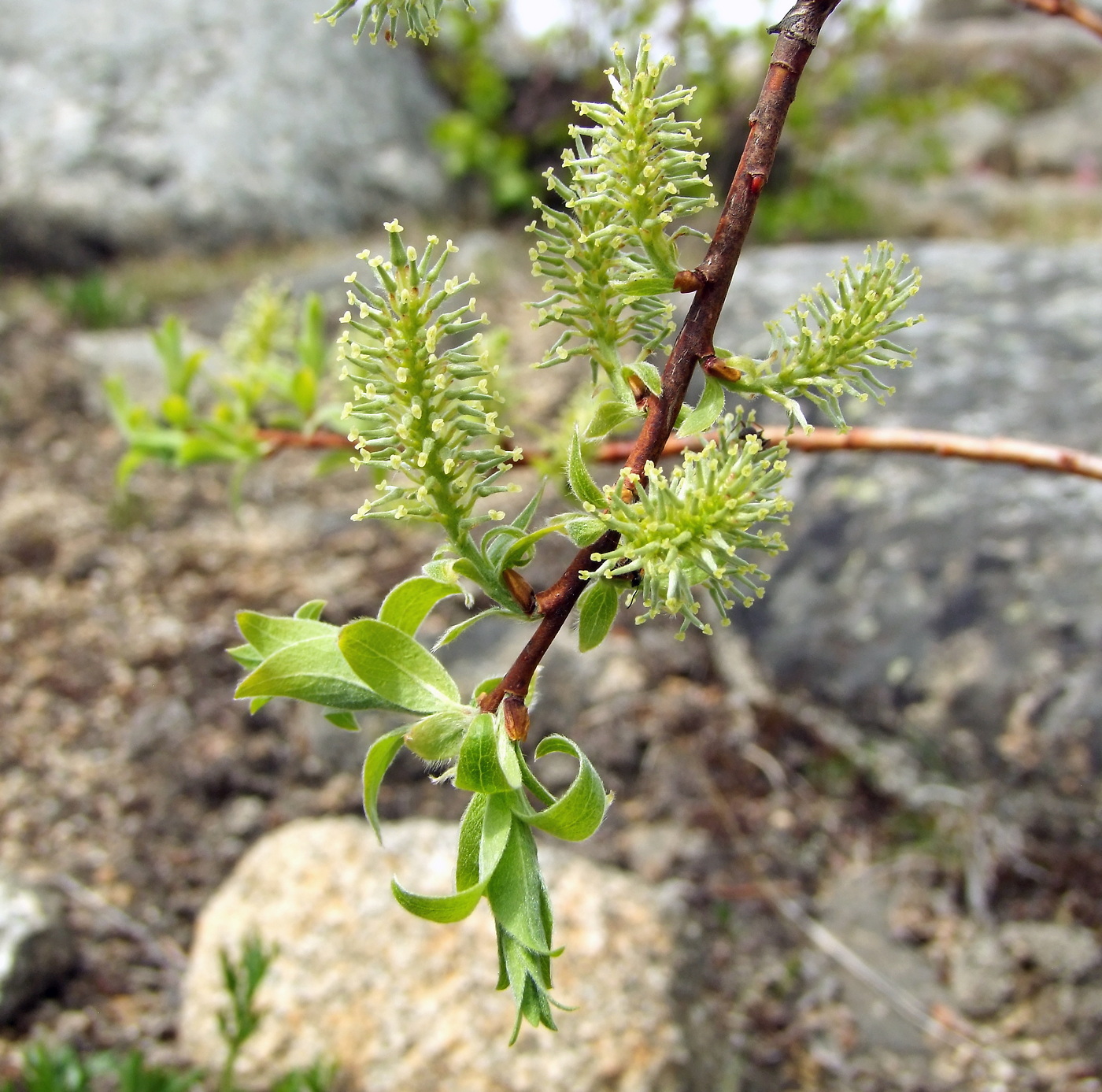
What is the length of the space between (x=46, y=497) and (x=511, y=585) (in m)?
3.38

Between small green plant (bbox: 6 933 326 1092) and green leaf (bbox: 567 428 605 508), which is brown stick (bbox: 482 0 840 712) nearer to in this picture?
green leaf (bbox: 567 428 605 508)

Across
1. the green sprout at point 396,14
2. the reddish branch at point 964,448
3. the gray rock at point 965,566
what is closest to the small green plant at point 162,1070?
the reddish branch at point 964,448

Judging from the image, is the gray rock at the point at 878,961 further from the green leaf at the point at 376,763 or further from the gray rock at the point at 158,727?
the green leaf at the point at 376,763

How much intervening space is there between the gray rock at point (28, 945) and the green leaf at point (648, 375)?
1949 mm

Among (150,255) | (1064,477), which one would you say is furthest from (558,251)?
(150,255)

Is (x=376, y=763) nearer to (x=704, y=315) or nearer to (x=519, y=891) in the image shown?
(x=519, y=891)

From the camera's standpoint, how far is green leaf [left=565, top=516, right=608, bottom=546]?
58cm

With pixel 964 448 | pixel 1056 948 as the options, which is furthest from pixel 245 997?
pixel 1056 948

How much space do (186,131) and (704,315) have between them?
6.21 metres

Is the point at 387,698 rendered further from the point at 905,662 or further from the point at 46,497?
the point at 46,497

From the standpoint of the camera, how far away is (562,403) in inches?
155

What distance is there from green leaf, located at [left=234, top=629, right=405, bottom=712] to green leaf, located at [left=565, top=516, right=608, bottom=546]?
0.49ft

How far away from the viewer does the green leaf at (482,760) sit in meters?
0.58

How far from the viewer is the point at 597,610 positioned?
24.6 inches
